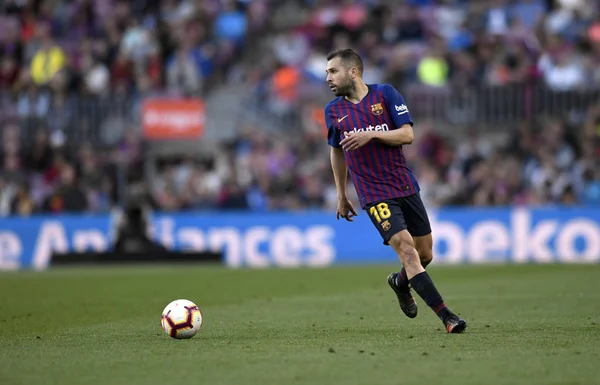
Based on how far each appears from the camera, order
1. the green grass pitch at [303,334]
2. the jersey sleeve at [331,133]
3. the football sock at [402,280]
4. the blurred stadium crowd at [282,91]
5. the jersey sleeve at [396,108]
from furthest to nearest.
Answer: the blurred stadium crowd at [282,91] → the football sock at [402,280] → the jersey sleeve at [331,133] → the jersey sleeve at [396,108] → the green grass pitch at [303,334]

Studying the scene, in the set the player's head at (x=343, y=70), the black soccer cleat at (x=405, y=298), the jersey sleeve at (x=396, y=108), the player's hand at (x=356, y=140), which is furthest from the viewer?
the black soccer cleat at (x=405, y=298)

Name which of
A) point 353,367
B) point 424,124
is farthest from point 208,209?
point 353,367

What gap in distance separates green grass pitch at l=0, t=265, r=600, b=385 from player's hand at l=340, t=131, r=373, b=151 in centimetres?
154

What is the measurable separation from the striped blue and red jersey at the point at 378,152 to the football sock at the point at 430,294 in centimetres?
76

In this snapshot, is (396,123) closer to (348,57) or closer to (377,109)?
(377,109)

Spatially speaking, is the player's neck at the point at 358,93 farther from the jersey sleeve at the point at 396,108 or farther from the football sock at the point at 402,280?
the football sock at the point at 402,280

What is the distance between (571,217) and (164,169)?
997cm

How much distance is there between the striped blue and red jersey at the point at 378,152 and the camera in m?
9.59

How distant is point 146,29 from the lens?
28375 millimetres

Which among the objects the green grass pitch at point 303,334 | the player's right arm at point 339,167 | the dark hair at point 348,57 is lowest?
the green grass pitch at point 303,334

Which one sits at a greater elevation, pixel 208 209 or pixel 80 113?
pixel 80 113

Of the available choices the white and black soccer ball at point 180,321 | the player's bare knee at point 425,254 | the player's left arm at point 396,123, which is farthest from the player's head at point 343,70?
the white and black soccer ball at point 180,321

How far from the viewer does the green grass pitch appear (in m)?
6.97

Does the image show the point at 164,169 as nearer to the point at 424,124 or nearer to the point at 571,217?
the point at 424,124
